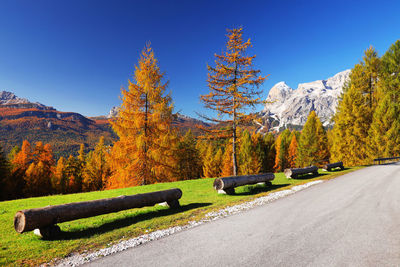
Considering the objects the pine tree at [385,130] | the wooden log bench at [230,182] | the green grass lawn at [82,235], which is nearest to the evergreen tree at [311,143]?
the pine tree at [385,130]

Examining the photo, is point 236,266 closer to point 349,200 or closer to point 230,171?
point 349,200

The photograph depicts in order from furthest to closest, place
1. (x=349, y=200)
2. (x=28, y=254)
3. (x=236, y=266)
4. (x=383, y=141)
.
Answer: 1. (x=383, y=141)
2. (x=349, y=200)
3. (x=28, y=254)
4. (x=236, y=266)

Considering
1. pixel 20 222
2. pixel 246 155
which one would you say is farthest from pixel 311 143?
pixel 20 222

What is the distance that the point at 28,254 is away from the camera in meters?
4.30

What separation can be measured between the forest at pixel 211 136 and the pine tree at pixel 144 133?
0.29ft

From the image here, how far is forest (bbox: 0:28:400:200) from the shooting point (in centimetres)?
1698

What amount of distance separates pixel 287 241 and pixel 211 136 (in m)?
13.2

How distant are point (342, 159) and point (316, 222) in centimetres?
2608

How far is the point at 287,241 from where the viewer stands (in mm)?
4383

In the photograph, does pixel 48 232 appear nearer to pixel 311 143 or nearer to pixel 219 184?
pixel 219 184

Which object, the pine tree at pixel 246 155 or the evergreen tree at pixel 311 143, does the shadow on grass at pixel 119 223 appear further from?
the evergreen tree at pixel 311 143

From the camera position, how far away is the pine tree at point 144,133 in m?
16.8

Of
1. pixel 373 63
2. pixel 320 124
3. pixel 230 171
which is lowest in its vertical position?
pixel 230 171

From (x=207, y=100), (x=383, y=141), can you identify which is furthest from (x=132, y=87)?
(x=383, y=141)
